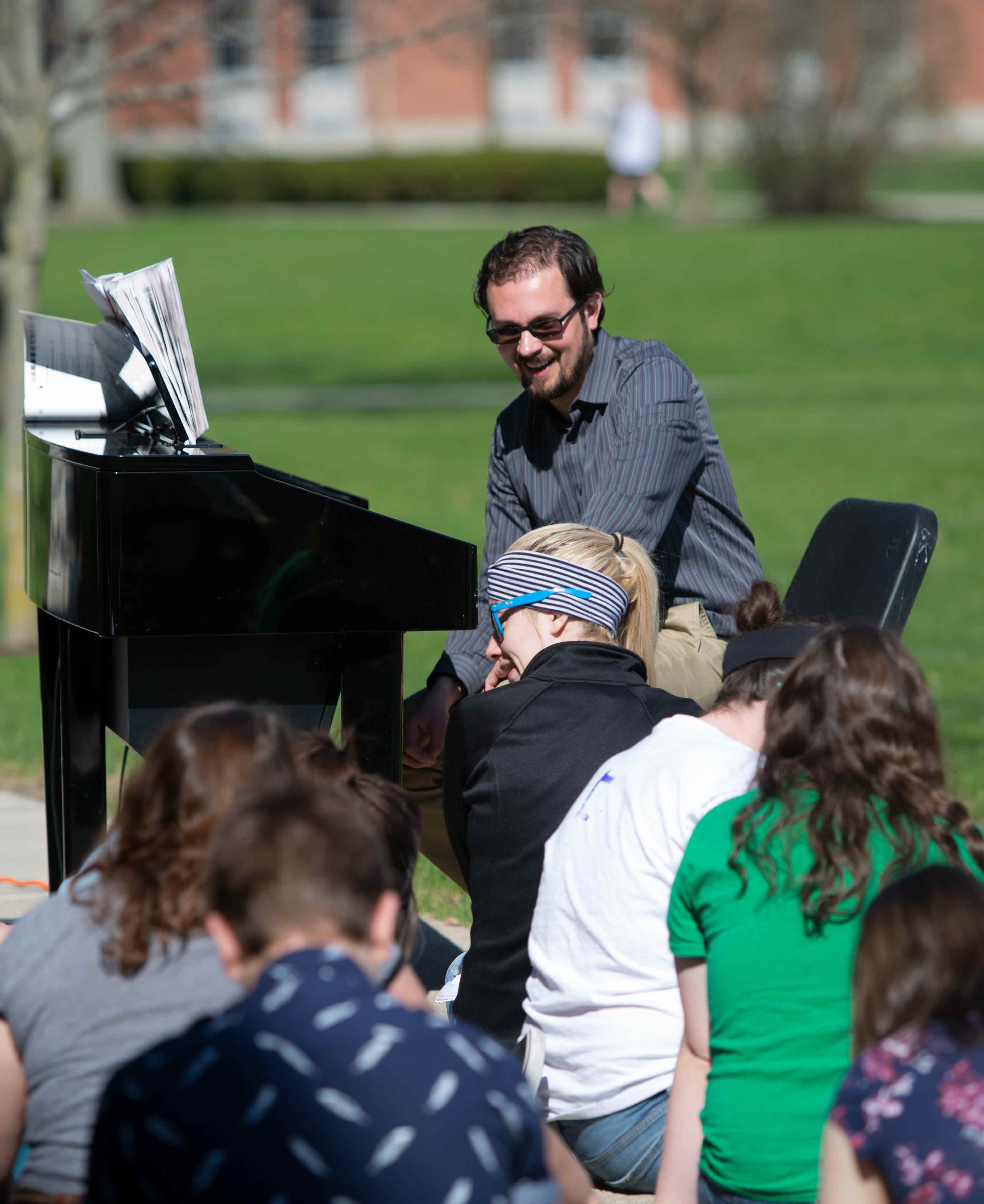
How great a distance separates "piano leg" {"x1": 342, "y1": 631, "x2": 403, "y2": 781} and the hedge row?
1230 inches

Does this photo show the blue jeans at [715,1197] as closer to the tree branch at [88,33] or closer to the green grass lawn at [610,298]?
the tree branch at [88,33]

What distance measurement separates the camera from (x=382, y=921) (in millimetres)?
1778

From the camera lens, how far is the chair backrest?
3914 mm

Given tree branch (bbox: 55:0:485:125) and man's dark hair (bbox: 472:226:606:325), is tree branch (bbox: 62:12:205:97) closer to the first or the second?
tree branch (bbox: 55:0:485:125)

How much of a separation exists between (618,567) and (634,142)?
95.7 ft

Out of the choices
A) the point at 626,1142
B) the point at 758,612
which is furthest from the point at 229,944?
the point at 758,612

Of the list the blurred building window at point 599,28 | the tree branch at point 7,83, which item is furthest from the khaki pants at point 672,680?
the blurred building window at point 599,28

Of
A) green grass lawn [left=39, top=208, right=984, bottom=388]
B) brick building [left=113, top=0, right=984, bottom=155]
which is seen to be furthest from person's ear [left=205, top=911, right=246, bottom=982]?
brick building [left=113, top=0, right=984, bottom=155]

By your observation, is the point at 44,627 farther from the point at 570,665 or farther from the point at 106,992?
the point at 106,992

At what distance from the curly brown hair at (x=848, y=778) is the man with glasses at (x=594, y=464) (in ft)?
4.59

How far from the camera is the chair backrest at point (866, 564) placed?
3.91 m

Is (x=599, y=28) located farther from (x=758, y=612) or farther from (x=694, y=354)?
(x=758, y=612)

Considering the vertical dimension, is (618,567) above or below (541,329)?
below

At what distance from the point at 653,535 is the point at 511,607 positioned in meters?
0.64
